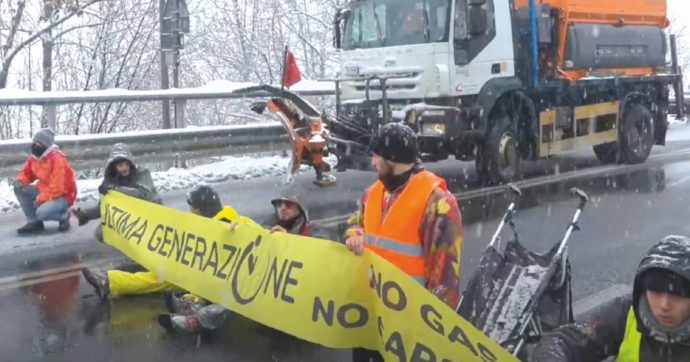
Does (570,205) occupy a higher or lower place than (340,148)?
lower

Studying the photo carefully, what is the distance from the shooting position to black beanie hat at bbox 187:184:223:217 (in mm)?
6602

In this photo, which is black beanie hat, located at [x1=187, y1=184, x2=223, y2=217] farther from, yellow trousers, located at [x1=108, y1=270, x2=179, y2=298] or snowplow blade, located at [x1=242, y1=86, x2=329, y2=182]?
snowplow blade, located at [x1=242, y1=86, x2=329, y2=182]

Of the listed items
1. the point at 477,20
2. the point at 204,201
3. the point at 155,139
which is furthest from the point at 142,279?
the point at 477,20

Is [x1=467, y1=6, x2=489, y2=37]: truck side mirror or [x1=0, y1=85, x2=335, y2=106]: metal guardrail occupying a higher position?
[x1=467, y1=6, x2=489, y2=37]: truck side mirror

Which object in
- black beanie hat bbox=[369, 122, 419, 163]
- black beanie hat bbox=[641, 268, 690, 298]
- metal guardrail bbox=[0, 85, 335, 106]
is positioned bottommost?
black beanie hat bbox=[641, 268, 690, 298]

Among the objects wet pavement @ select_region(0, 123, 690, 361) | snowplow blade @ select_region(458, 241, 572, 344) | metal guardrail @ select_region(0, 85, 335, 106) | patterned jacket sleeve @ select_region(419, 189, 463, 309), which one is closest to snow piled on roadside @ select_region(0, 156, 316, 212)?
wet pavement @ select_region(0, 123, 690, 361)

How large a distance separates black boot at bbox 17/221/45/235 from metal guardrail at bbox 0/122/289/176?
2.06m

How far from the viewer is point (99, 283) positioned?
6637mm

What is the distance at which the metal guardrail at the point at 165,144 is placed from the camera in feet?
37.3

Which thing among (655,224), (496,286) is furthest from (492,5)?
(496,286)

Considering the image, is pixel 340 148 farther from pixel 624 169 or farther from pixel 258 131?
pixel 624 169

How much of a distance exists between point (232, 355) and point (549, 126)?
9.87 metres

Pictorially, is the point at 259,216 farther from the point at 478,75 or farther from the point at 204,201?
the point at 478,75

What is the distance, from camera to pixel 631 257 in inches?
331
